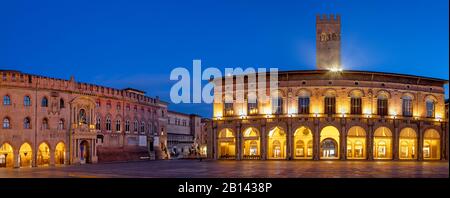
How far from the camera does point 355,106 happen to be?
63.6 meters

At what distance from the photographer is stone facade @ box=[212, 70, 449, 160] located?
6297 centimetres

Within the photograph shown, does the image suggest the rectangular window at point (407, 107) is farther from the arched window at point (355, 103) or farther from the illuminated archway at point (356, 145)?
the illuminated archway at point (356, 145)

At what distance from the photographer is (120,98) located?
70.8 m

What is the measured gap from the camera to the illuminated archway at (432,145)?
219 feet

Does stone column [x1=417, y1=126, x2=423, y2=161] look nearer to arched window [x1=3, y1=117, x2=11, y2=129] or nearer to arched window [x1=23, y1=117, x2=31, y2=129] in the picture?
arched window [x1=23, y1=117, x2=31, y2=129]

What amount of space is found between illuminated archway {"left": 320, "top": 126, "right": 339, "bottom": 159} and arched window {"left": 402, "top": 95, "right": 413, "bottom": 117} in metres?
10.1

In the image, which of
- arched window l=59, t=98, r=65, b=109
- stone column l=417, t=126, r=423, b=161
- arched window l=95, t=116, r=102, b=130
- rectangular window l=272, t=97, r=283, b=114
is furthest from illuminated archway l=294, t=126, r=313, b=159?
arched window l=59, t=98, r=65, b=109

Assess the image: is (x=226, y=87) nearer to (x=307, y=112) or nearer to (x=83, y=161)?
(x=307, y=112)

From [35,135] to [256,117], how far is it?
1082 inches

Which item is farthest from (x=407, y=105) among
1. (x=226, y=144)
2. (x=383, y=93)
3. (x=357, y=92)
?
(x=226, y=144)

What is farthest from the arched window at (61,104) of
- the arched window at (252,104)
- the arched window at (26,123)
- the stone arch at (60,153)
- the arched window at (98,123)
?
the arched window at (252,104)

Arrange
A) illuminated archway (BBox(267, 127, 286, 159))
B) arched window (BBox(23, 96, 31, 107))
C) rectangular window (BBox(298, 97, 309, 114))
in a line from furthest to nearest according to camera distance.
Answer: illuminated archway (BBox(267, 127, 286, 159)) < rectangular window (BBox(298, 97, 309, 114)) < arched window (BBox(23, 96, 31, 107))

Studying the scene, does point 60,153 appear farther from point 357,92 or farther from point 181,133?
point 181,133
